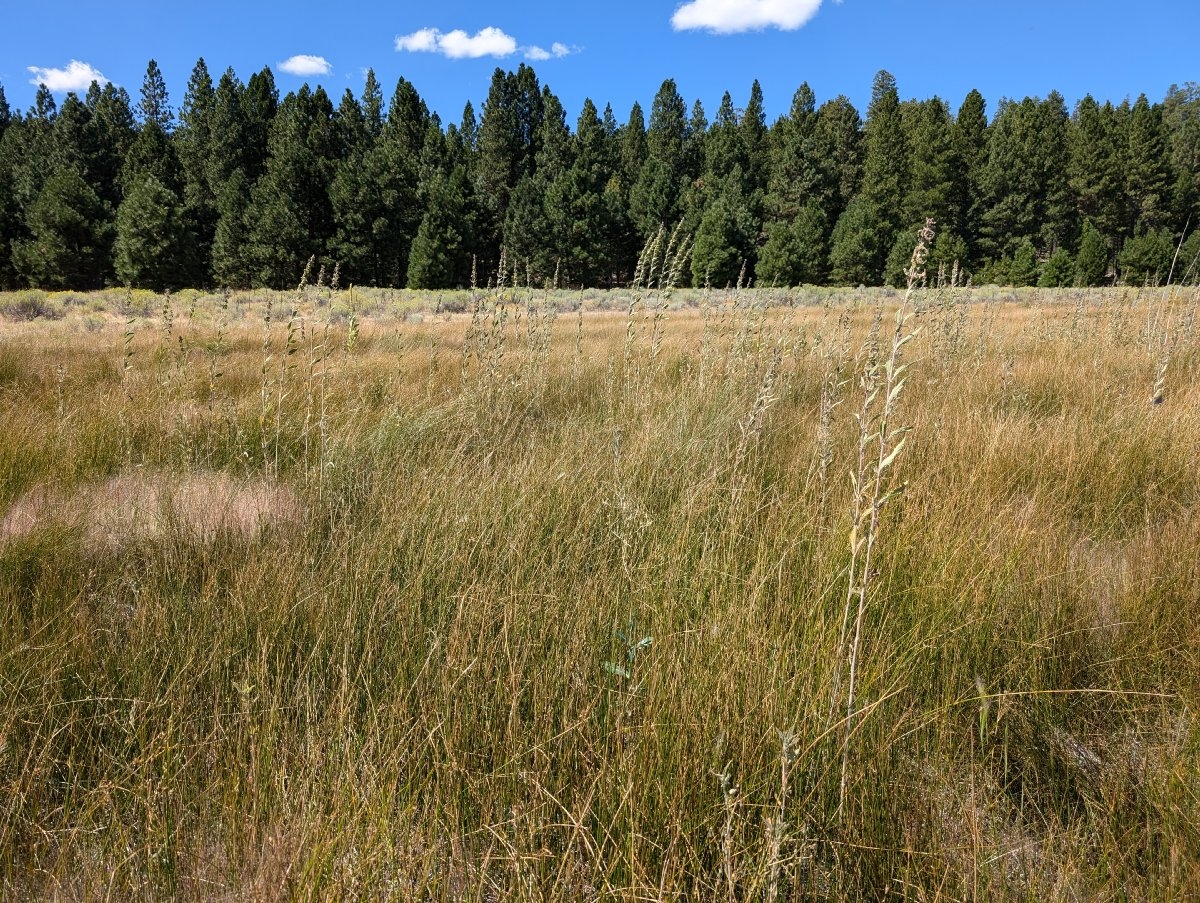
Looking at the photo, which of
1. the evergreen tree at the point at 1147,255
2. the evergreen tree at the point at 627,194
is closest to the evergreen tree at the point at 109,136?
the evergreen tree at the point at 627,194

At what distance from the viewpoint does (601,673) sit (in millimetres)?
1507

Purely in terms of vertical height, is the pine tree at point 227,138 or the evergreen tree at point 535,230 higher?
the pine tree at point 227,138

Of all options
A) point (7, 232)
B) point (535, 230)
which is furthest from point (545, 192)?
point (7, 232)

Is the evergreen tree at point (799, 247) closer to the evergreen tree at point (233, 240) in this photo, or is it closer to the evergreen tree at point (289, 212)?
the evergreen tree at point (289, 212)

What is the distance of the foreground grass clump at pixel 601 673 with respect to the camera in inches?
42.3

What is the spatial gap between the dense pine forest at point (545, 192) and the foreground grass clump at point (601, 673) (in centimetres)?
3212

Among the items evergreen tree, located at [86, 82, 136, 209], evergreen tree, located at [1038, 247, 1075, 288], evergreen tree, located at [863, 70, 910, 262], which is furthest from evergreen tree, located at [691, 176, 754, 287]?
evergreen tree, located at [86, 82, 136, 209]

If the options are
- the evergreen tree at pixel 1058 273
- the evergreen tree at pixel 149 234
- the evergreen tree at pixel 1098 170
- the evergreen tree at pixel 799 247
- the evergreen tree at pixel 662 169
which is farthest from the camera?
the evergreen tree at pixel 662 169

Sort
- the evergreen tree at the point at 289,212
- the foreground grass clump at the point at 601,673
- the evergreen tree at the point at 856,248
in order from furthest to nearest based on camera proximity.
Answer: the evergreen tree at the point at 856,248 < the evergreen tree at the point at 289,212 < the foreground grass clump at the point at 601,673

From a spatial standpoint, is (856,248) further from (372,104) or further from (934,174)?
(372,104)

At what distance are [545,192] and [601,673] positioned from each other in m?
41.2

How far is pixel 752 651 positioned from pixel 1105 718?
79cm

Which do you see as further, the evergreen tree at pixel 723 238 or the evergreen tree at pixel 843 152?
the evergreen tree at pixel 843 152

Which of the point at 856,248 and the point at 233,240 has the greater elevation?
the point at 856,248
